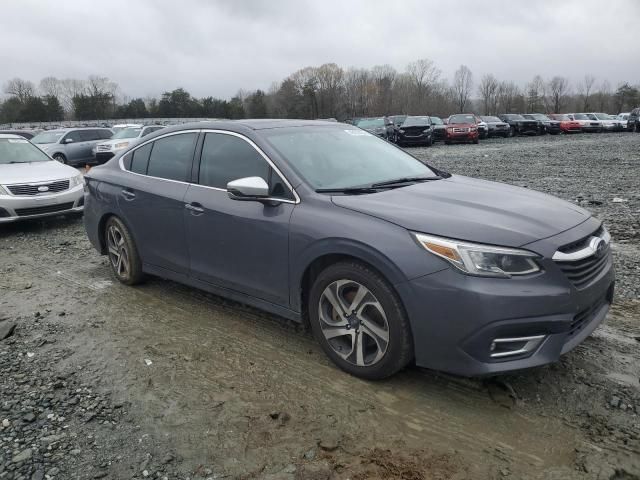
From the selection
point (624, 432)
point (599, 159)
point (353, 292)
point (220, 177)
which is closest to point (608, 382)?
point (624, 432)

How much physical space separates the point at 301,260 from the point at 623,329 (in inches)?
101

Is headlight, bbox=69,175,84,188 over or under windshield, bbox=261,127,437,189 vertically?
under

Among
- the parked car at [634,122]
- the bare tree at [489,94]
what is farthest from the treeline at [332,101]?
Result: the parked car at [634,122]

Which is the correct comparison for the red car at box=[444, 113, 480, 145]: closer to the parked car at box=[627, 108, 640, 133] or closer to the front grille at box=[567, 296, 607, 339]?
the parked car at box=[627, 108, 640, 133]

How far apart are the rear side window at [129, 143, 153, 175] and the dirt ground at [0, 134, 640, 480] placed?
4.41ft

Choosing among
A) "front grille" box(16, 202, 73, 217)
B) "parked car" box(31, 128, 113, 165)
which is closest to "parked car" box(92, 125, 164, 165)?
"parked car" box(31, 128, 113, 165)

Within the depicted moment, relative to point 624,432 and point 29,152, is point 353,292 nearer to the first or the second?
point 624,432

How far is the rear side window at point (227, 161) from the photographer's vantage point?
3.94m

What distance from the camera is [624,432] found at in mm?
2750

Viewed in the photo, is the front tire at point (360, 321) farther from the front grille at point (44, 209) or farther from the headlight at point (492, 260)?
the front grille at point (44, 209)

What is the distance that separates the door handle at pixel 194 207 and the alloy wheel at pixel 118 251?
1247 mm

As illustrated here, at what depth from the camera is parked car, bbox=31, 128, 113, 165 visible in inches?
803

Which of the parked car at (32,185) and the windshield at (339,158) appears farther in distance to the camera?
the parked car at (32,185)

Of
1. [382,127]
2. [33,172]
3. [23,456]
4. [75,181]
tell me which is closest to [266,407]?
[23,456]
